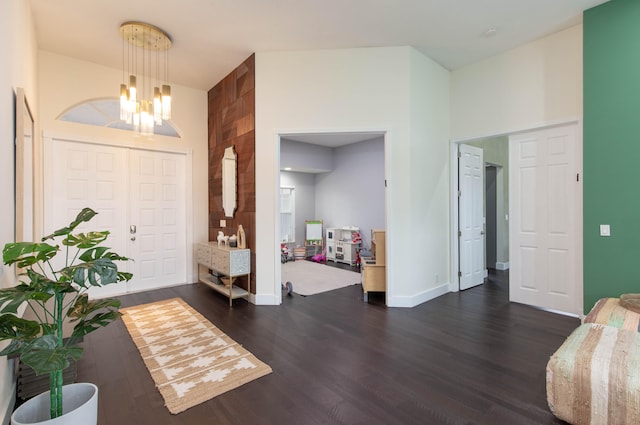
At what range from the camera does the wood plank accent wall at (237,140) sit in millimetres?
4422

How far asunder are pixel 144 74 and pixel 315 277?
15.0 feet

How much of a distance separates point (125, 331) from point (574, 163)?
5.63 m

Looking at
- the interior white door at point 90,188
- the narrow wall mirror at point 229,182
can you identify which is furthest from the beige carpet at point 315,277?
the interior white door at point 90,188

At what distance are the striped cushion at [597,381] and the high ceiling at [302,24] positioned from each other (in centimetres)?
336

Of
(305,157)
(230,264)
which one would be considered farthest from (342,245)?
(230,264)

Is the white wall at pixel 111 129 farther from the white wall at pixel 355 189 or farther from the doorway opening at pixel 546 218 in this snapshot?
the doorway opening at pixel 546 218

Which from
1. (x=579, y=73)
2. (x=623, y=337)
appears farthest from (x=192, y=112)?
(x=623, y=337)

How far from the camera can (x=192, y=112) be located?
561 cm

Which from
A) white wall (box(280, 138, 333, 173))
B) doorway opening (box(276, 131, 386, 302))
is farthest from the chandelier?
white wall (box(280, 138, 333, 173))

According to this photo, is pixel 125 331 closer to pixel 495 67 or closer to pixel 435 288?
pixel 435 288

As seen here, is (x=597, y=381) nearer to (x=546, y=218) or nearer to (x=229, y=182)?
(x=546, y=218)

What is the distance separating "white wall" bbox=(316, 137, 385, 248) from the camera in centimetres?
737

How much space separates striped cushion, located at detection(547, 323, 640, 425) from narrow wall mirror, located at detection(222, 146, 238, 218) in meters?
4.20

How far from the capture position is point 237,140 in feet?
15.7
